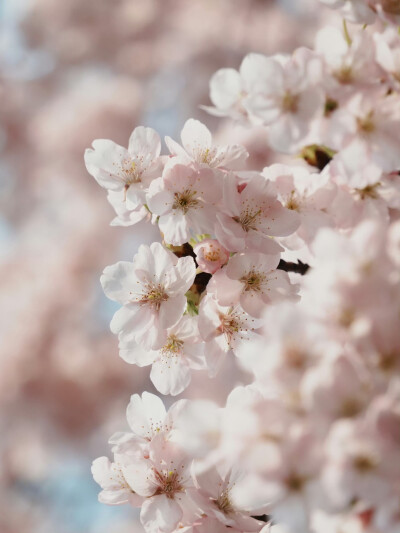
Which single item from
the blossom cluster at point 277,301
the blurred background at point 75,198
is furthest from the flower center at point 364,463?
the blurred background at point 75,198

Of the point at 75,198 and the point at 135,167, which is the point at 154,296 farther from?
the point at 75,198

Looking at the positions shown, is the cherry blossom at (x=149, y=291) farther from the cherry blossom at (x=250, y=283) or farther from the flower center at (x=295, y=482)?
the flower center at (x=295, y=482)

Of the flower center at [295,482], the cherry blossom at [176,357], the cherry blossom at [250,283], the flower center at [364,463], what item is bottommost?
the cherry blossom at [176,357]

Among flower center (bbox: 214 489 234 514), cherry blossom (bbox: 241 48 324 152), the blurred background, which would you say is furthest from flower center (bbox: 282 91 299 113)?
the blurred background

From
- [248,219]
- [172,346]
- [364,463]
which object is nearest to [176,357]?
[172,346]

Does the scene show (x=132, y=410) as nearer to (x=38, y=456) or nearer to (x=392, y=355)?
(x=392, y=355)

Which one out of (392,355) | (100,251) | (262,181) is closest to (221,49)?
(100,251)
